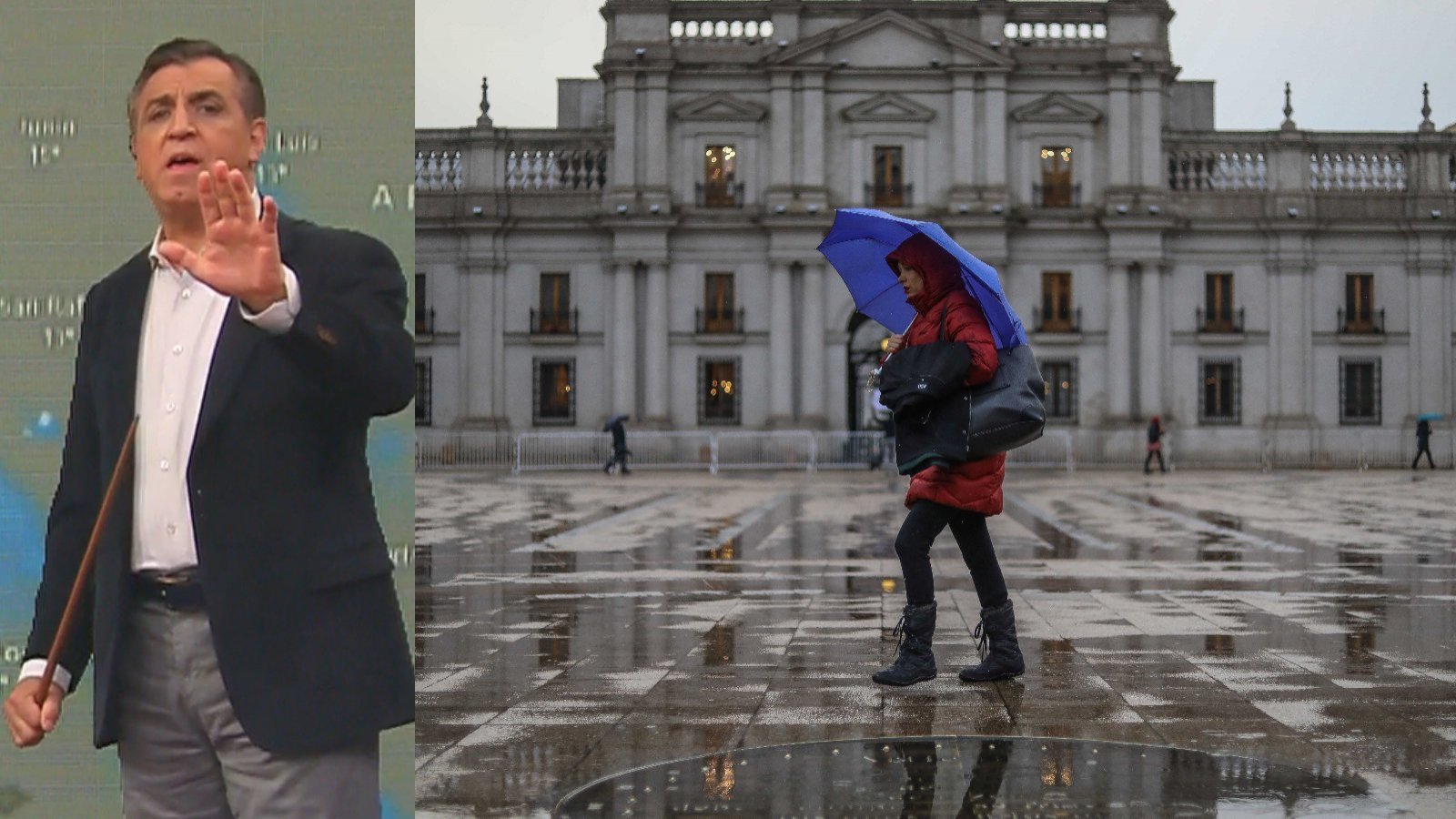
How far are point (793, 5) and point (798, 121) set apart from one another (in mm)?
3080

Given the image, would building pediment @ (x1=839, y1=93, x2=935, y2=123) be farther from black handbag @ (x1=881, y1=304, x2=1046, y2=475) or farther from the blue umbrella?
black handbag @ (x1=881, y1=304, x2=1046, y2=475)

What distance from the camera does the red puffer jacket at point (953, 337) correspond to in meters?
6.80

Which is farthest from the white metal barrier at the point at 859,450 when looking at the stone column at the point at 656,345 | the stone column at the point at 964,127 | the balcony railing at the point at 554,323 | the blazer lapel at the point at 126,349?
the blazer lapel at the point at 126,349

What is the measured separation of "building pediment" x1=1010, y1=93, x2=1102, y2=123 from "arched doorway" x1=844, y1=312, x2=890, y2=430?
6.96 m

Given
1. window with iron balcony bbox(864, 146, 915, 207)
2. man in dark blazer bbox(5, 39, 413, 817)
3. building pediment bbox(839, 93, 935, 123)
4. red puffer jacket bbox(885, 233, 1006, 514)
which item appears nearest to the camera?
man in dark blazer bbox(5, 39, 413, 817)

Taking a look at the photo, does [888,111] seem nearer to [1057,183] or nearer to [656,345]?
[1057,183]

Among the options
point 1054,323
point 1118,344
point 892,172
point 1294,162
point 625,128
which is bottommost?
point 1118,344

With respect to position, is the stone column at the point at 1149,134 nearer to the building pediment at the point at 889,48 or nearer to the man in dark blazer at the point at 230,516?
the building pediment at the point at 889,48

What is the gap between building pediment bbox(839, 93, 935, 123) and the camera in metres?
44.2

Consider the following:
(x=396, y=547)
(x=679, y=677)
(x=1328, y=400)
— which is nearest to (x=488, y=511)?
(x=679, y=677)

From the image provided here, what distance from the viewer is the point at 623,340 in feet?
143

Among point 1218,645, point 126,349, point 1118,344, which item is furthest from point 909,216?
point 126,349

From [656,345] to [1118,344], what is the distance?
40.0 ft

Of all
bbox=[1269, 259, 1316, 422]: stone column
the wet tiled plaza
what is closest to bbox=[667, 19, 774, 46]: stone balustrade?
bbox=[1269, 259, 1316, 422]: stone column
